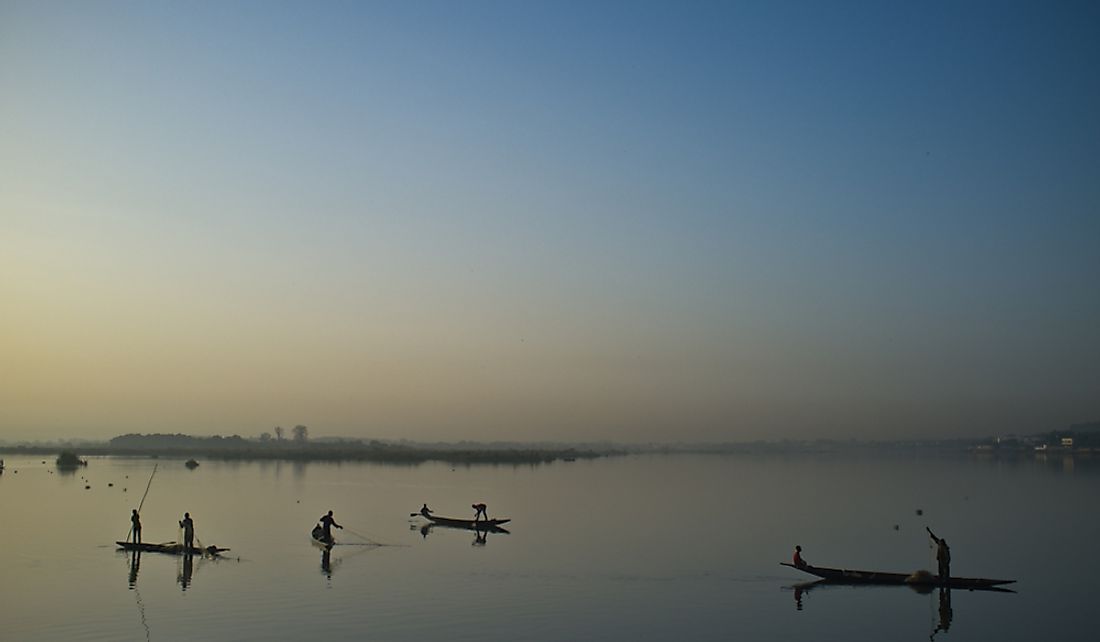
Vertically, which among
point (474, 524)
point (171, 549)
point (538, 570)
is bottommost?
point (538, 570)

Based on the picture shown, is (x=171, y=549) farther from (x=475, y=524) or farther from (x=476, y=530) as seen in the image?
(x=475, y=524)

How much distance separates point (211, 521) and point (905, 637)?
3108 centimetres

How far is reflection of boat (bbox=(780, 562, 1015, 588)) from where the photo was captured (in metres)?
24.8

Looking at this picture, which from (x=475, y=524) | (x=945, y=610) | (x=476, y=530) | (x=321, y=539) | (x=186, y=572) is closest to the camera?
(x=945, y=610)

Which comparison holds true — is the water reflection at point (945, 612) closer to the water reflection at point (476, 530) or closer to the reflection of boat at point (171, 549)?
the water reflection at point (476, 530)

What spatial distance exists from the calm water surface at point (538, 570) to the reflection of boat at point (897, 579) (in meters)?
0.46

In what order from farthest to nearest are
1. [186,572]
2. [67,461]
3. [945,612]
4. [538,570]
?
[67,461], [538,570], [186,572], [945,612]

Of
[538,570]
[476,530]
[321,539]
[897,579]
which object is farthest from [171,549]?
[897,579]

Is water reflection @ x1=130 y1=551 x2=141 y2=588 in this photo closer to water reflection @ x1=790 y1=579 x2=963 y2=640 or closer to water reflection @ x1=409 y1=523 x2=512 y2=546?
water reflection @ x1=409 y1=523 x2=512 y2=546

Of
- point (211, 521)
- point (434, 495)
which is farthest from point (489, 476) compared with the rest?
point (211, 521)

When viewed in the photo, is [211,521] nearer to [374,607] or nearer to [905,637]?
[374,607]

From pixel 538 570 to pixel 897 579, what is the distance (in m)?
10.4

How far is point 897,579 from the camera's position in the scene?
2548 centimetres

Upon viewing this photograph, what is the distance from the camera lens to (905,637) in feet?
65.5
